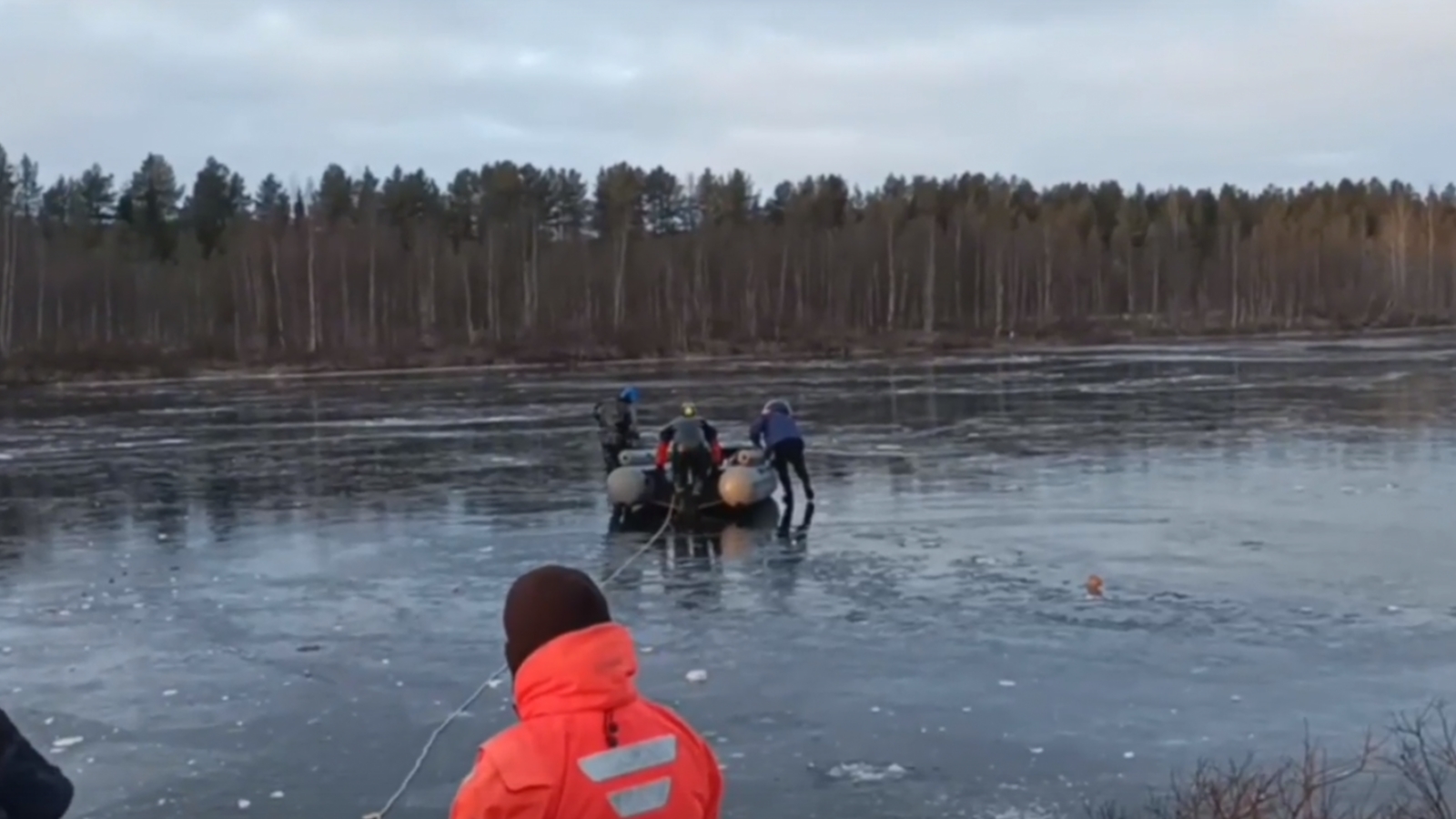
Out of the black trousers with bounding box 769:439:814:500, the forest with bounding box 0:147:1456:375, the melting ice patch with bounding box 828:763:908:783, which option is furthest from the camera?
the forest with bounding box 0:147:1456:375

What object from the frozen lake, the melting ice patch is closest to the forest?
the frozen lake

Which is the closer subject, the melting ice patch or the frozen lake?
the melting ice patch

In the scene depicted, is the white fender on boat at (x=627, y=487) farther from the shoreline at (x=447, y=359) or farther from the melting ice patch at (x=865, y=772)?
the shoreline at (x=447, y=359)

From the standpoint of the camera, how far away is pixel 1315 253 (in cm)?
10169

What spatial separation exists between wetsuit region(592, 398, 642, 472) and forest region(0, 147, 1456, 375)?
42.7 metres

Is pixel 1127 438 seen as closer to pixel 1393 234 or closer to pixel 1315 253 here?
pixel 1315 253

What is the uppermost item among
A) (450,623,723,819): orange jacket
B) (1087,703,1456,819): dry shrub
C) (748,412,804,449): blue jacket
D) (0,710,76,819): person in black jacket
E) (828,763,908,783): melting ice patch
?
(450,623,723,819): orange jacket

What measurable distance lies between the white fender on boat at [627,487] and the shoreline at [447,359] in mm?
Answer: 39478

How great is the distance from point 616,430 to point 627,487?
2.63 metres

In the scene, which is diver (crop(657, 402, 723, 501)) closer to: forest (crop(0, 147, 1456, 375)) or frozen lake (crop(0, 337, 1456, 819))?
frozen lake (crop(0, 337, 1456, 819))

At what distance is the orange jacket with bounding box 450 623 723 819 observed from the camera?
2967 millimetres

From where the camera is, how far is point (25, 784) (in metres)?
3.38

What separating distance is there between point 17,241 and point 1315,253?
2977 inches

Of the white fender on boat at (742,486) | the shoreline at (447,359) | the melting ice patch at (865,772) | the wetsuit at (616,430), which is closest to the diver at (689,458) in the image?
A: the white fender on boat at (742,486)
